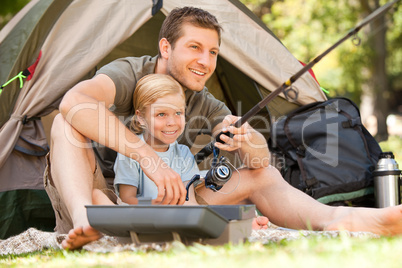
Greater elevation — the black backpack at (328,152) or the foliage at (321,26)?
the foliage at (321,26)

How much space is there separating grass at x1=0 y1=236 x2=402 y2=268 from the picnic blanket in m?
0.06

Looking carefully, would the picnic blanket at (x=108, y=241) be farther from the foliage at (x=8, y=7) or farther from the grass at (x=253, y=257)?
the foliage at (x=8, y=7)

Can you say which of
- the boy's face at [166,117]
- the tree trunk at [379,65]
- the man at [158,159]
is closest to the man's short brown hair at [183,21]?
the man at [158,159]

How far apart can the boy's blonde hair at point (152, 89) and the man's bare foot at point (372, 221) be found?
815mm

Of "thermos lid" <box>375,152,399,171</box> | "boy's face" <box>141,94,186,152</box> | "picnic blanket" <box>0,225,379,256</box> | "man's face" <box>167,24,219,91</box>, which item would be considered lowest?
"picnic blanket" <box>0,225,379,256</box>

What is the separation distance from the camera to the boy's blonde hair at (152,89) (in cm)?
206

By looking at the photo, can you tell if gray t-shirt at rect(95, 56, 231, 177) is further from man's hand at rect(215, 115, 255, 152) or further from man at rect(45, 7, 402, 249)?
man's hand at rect(215, 115, 255, 152)

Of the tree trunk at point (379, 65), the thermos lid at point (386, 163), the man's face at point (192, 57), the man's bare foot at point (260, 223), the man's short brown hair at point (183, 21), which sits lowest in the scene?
the man's bare foot at point (260, 223)

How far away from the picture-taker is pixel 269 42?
9.16ft

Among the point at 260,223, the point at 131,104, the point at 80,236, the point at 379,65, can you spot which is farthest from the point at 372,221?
the point at 379,65

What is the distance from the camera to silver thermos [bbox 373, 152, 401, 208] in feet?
7.73

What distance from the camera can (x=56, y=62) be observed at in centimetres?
244

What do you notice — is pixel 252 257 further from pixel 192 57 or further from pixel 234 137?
pixel 192 57

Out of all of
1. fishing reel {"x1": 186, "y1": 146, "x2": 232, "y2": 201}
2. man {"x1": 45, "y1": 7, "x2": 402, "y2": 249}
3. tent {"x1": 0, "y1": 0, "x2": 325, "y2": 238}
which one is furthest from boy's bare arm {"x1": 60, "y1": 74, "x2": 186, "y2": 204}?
tent {"x1": 0, "y1": 0, "x2": 325, "y2": 238}
